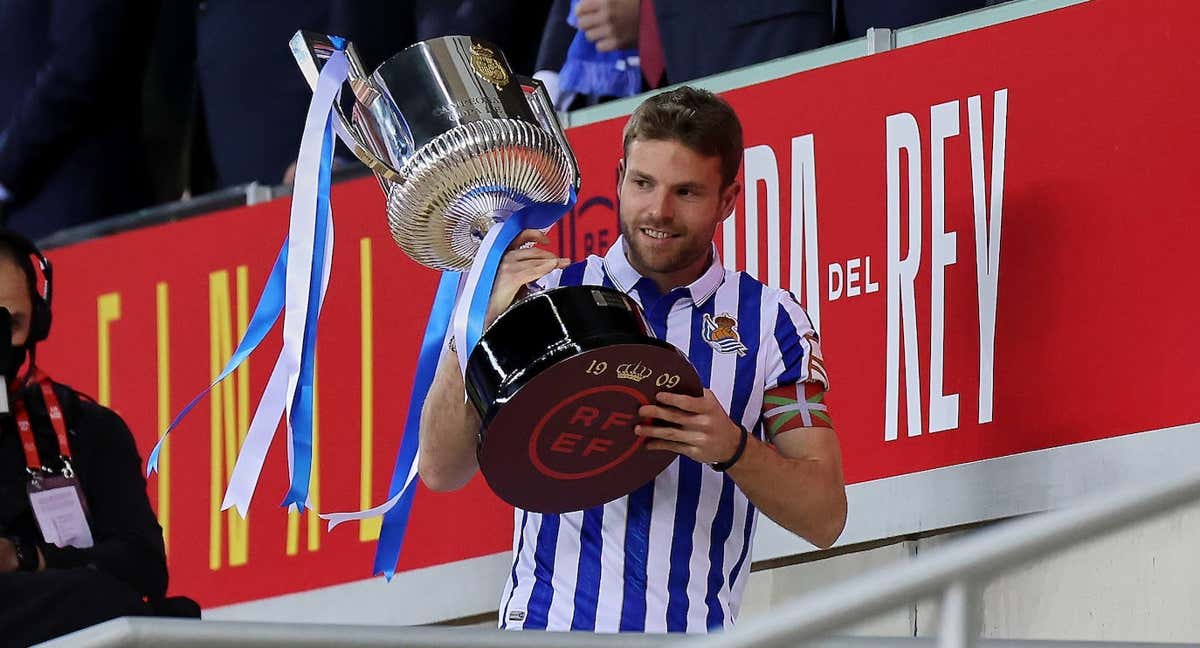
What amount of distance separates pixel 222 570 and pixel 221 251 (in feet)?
2.56

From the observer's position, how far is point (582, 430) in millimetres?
3117

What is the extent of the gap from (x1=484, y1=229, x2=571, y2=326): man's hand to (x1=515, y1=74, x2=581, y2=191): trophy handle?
0.16m

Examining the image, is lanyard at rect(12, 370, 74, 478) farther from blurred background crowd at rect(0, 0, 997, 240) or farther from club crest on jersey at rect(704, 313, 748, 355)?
blurred background crowd at rect(0, 0, 997, 240)

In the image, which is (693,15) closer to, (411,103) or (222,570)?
(411,103)

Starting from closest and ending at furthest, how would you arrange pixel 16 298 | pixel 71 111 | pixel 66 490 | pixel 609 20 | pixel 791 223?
pixel 66 490, pixel 16 298, pixel 791 223, pixel 609 20, pixel 71 111

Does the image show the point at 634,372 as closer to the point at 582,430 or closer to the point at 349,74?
the point at 582,430

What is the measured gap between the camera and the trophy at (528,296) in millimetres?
3051

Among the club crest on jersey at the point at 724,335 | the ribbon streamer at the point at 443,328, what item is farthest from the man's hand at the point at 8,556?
the club crest on jersey at the point at 724,335

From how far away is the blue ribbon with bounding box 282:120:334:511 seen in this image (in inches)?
141

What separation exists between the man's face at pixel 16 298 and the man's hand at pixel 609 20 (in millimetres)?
1505

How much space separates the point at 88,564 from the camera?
3.62m

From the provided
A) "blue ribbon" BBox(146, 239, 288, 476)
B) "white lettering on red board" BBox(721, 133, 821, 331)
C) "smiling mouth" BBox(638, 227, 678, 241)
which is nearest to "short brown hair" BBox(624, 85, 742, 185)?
"smiling mouth" BBox(638, 227, 678, 241)

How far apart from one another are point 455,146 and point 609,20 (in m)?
1.69

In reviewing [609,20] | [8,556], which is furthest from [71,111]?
[8,556]
